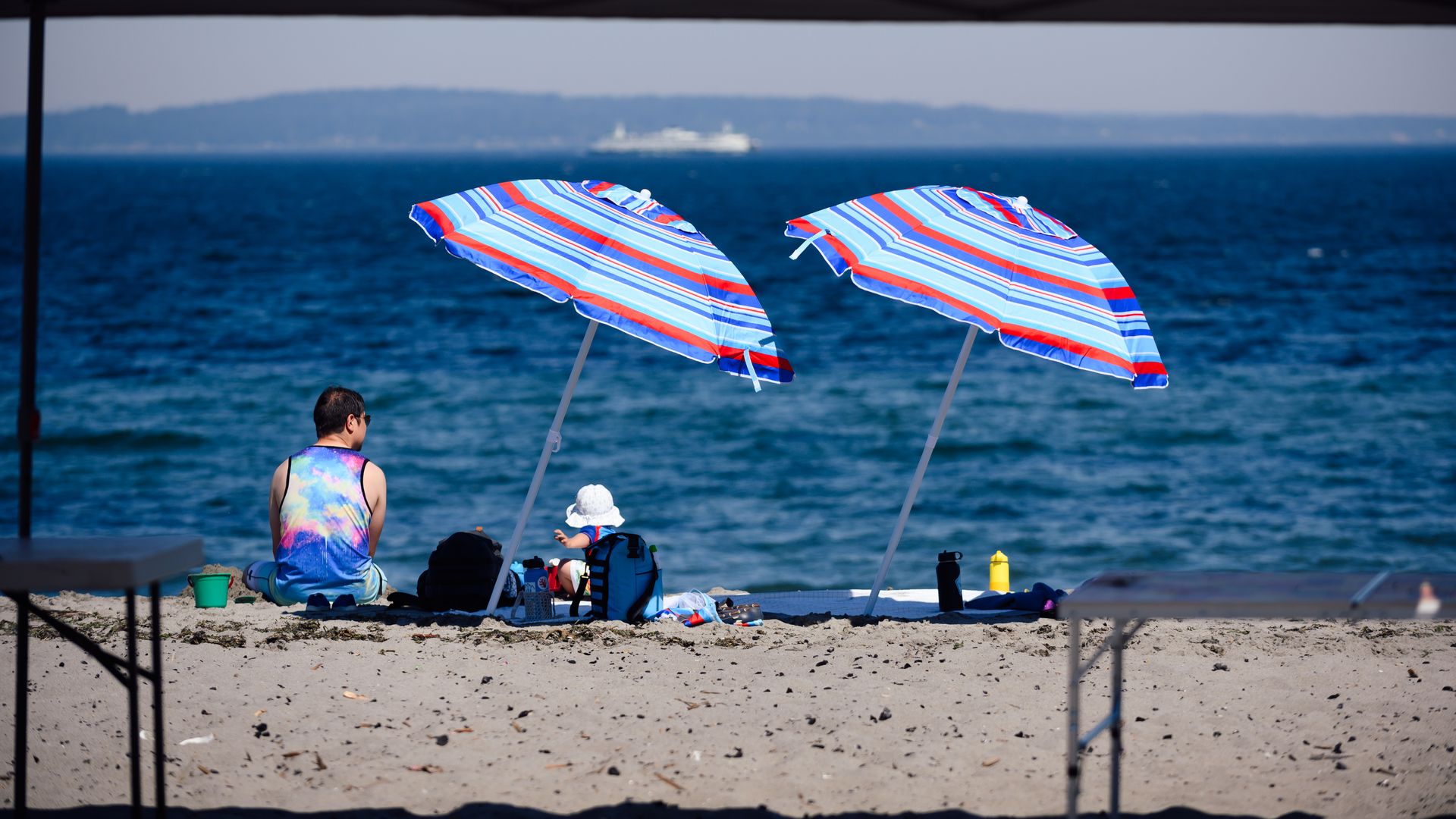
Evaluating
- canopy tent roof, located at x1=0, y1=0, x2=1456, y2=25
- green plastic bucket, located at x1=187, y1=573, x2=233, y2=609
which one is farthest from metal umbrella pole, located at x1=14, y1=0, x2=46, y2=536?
green plastic bucket, located at x1=187, y1=573, x2=233, y2=609

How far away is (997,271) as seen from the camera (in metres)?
5.54

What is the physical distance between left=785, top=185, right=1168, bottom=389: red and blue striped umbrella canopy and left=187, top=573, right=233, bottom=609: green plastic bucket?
2935 mm

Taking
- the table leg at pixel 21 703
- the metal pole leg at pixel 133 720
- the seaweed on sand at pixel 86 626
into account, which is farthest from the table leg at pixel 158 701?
the seaweed on sand at pixel 86 626

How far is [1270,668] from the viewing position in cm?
498

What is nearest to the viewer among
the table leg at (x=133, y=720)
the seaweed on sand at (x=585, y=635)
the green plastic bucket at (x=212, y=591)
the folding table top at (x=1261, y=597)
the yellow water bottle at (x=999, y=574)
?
the folding table top at (x=1261, y=597)

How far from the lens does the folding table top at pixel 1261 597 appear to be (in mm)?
2928

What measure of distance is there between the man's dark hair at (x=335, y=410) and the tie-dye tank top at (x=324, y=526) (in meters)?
0.09

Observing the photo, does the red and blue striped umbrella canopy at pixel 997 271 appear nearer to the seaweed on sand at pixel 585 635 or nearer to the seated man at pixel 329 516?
the seaweed on sand at pixel 585 635

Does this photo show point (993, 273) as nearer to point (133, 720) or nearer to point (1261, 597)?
point (1261, 597)

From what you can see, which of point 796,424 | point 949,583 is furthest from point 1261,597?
point 796,424

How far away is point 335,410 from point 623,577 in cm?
140

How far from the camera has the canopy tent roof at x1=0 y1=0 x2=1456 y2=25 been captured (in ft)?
10.6

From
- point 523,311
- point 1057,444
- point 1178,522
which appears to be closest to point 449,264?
point 523,311

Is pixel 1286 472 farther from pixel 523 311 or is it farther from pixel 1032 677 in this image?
pixel 523 311
